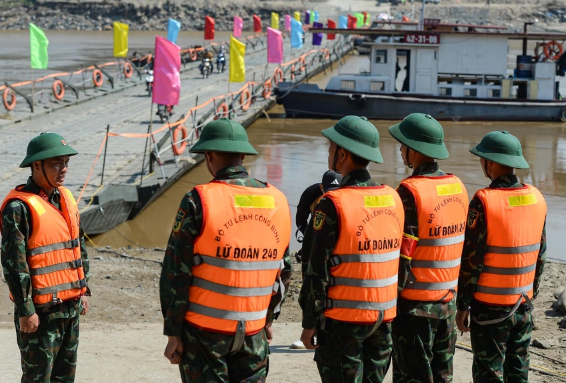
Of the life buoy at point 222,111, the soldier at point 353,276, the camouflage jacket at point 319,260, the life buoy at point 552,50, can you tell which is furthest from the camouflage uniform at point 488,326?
the life buoy at point 552,50

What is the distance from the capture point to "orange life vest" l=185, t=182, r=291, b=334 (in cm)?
374

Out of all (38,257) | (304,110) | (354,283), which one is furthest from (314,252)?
(304,110)

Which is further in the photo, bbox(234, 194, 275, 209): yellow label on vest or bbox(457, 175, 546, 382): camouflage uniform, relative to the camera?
bbox(457, 175, 546, 382): camouflage uniform

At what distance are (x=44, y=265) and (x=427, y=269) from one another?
211 centimetres

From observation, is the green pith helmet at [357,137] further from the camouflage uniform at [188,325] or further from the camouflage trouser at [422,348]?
the camouflage trouser at [422,348]

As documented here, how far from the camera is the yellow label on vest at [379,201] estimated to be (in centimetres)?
412

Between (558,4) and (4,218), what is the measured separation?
94652mm

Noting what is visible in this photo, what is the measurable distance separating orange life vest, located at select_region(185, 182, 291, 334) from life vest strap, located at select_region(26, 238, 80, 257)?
112 cm

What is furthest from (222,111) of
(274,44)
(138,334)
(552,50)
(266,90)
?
(138,334)

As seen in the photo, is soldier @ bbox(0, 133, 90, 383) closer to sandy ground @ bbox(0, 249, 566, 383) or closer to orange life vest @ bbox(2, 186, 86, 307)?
orange life vest @ bbox(2, 186, 86, 307)

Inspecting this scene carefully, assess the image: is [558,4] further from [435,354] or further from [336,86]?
[435,354]

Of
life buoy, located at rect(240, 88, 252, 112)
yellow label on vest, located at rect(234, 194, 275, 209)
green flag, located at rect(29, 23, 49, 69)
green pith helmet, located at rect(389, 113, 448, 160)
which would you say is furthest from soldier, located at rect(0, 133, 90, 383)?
life buoy, located at rect(240, 88, 252, 112)

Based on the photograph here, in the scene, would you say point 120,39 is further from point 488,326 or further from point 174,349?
point 174,349

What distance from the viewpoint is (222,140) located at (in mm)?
3930
